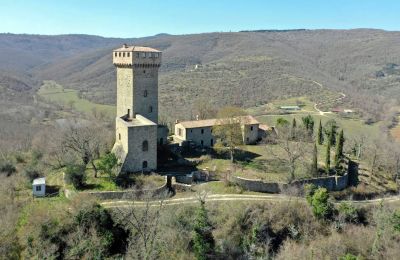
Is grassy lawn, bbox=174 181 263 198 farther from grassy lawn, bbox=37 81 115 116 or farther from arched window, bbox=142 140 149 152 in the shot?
grassy lawn, bbox=37 81 115 116

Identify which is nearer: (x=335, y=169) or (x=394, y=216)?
(x=394, y=216)

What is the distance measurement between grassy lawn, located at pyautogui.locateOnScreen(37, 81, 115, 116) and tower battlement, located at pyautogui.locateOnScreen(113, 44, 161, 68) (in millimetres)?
50910

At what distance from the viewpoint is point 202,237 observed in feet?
104

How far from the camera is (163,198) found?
119ft

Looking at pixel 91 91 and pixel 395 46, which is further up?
pixel 395 46

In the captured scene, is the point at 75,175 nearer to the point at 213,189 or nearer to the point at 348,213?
the point at 213,189

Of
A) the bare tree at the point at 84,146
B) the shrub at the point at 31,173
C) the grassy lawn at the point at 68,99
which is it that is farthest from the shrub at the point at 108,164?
the grassy lawn at the point at 68,99

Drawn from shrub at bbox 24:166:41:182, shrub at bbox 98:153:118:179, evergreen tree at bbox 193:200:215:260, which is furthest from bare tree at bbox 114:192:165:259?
shrub at bbox 24:166:41:182

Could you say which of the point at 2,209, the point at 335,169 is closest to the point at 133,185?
the point at 2,209

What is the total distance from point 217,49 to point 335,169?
129 metres

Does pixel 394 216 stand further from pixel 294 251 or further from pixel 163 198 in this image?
pixel 163 198

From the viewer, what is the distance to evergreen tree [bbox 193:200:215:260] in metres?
31.5

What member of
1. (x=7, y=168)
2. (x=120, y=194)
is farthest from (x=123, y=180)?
(x=7, y=168)

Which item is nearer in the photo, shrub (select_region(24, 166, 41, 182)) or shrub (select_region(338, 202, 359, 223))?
shrub (select_region(338, 202, 359, 223))
